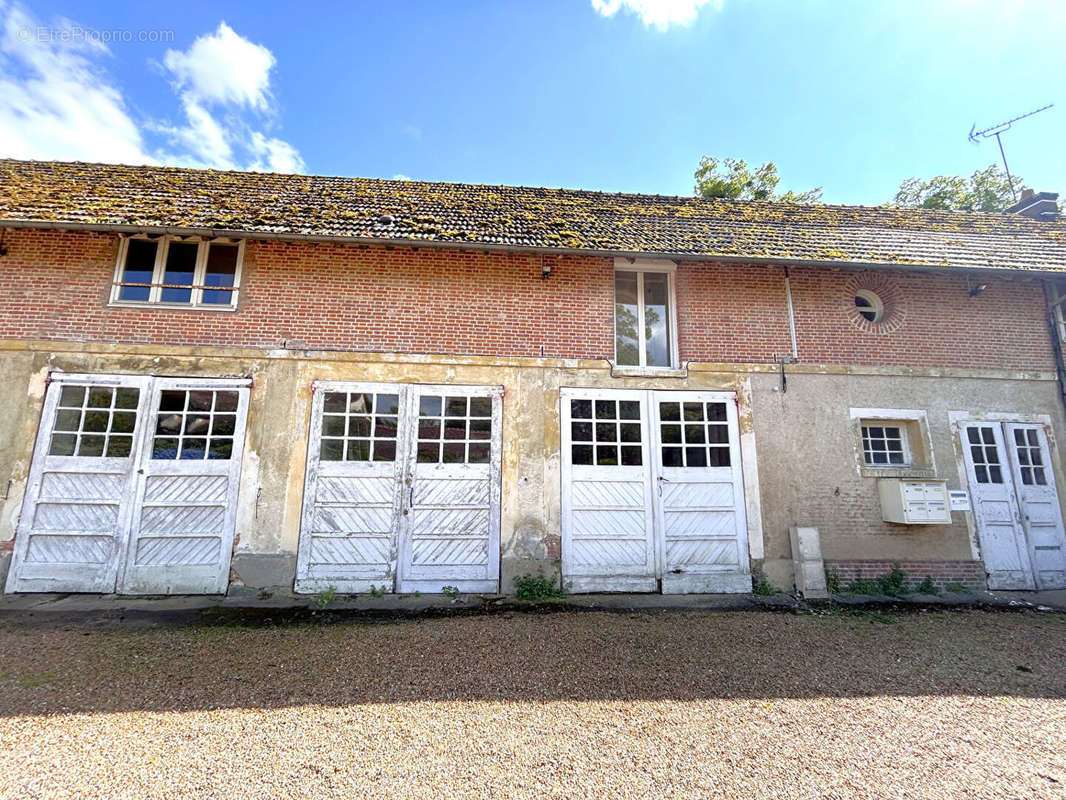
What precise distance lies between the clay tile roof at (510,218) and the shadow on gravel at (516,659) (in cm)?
506

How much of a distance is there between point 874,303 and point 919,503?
3.32 meters

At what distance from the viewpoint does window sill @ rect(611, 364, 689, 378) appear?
277 inches

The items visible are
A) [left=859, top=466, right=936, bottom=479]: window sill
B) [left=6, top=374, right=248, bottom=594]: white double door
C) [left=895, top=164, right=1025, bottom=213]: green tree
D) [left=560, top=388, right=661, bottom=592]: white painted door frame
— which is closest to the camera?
[left=6, top=374, right=248, bottom=594]: white double door

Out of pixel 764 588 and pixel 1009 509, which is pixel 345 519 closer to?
pixel 764 588

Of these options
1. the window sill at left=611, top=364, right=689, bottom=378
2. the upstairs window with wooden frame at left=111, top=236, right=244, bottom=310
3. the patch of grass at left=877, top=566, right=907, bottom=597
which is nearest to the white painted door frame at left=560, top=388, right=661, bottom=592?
the window sill at left=611, top=364, right=689, bottom=378

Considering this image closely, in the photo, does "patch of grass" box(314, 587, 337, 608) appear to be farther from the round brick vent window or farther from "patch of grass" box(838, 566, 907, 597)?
the round brick vent window

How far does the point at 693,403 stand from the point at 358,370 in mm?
5036

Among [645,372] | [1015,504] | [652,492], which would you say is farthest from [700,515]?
[1015,504]

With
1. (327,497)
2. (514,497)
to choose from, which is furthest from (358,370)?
(514,497)

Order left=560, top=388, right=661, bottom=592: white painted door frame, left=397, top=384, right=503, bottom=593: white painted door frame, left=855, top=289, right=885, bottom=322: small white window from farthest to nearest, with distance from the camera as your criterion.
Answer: left=855, top=289, right=885, bottom=322: small white window < left=560, top=388, right=661, bottom=592: white painted door frame < left=397, top=384, right=503, bottom=593: white painted door frame

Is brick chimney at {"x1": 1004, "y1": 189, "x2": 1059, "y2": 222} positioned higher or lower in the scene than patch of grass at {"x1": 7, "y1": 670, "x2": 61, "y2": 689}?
higher

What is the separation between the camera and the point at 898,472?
7008 millimetres

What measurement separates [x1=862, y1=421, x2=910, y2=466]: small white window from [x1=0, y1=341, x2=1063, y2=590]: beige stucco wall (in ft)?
1.19

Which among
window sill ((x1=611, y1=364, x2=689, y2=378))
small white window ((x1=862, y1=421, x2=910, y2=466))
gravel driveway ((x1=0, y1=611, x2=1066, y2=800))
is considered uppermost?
window sill ((x1=611, y1=364, x2=689, y2=378))
